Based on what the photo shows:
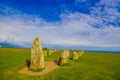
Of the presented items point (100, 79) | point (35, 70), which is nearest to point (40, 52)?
point (35, 70)

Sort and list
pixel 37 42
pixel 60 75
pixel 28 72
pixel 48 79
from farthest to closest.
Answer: pixel 37 42 < pixel 28 72 < pixel 60 75 < pixel 48 79

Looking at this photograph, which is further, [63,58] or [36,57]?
[63,58]

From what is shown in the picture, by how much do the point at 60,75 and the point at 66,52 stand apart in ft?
26.0

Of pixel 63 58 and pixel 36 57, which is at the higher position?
pixel 36 57

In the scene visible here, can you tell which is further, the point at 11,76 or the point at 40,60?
the point at 40,60

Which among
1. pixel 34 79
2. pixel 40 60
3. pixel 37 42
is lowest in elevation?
pixel 34 79

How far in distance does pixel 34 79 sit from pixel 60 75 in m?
3.65

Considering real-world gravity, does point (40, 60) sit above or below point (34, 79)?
above

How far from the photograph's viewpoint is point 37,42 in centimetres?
2350

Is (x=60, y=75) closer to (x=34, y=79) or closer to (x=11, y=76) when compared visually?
(x=34, y=79)

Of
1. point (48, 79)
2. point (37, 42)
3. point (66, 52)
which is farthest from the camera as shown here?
point (66, 52)

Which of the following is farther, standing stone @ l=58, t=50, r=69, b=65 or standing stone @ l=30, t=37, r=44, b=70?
standing stone @ l=58, t=50, r=69, b=65

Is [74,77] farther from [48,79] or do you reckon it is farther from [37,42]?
[37,42]

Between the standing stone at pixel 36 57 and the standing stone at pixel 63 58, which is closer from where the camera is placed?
the standing stone at pixel 36 57
